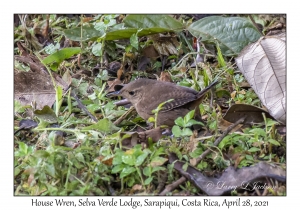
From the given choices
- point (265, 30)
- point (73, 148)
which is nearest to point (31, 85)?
point (73, 148)

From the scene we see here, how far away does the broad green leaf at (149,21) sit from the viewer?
6.00 metres

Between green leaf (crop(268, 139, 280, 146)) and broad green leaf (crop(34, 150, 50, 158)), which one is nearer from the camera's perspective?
broad green leaf (crop(34, 150, 50, 158))

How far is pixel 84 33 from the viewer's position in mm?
6086

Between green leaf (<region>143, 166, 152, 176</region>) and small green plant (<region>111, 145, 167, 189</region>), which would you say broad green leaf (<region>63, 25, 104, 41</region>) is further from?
green leaf (<region>143, 166, 152, 176</region>)

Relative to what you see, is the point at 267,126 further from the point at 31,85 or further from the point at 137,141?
the point at 31,85

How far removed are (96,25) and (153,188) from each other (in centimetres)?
261

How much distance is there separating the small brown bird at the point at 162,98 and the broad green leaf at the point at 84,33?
0.83 meters

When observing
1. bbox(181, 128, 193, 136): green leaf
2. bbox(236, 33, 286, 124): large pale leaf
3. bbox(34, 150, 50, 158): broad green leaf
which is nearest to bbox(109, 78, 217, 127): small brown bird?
bbox(236, 33, 286, 124): large pale leaf

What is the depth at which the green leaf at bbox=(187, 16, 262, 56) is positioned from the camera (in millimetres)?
5992

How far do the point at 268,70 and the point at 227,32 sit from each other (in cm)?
100

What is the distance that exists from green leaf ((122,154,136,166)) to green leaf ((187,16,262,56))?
241 cm

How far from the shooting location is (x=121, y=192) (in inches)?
160

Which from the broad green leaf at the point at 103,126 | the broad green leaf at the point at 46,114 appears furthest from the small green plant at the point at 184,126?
the broad green leaf at the point at 46,114

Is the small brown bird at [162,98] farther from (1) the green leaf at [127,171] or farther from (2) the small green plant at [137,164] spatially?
(1) the green leaf at [127,171]
